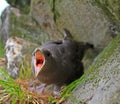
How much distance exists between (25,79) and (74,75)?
71cm

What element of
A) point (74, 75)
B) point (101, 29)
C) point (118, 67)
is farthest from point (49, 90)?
point (118, 67)

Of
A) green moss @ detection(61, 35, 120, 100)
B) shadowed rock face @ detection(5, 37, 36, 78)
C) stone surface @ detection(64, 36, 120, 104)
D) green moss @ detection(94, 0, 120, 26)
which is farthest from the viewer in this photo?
shadowed rock face @ detection(5, 37, 36, 78)

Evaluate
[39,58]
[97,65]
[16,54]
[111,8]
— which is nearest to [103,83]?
[97,65]

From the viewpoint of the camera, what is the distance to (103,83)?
3.72m

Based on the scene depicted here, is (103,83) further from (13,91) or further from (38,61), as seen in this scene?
(13,91)

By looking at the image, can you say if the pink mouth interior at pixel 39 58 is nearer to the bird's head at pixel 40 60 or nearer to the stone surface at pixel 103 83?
the bird's head at pixel 40 60

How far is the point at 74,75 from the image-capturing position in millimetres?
4832

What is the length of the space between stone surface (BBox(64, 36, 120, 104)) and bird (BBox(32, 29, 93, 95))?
1.43ft

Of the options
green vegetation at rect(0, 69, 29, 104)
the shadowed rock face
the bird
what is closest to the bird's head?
the bird

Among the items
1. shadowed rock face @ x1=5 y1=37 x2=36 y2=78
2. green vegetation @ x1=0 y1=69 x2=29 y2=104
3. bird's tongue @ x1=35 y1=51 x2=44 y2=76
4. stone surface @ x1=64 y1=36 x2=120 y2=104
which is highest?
shadowed rock face @ x1=5 y1=37 x2=36 y2=78

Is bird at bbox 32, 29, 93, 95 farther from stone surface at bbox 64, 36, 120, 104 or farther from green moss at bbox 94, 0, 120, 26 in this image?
green moss at bbox 94, 0, 120, 26

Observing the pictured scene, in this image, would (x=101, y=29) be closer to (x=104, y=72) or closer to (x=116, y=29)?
(x=116, y=29)

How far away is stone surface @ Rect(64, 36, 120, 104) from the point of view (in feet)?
11.5

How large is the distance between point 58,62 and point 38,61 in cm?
35
